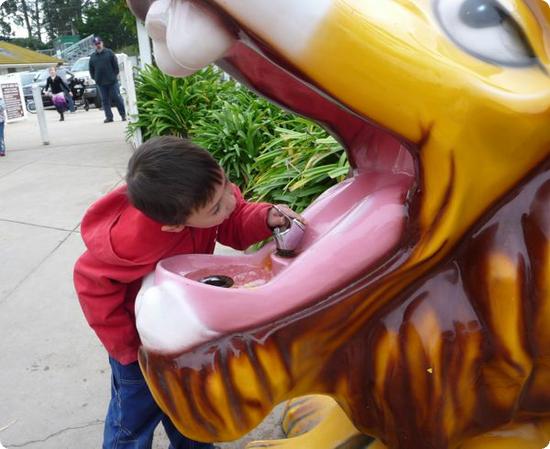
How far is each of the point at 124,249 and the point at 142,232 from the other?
55 millimetres

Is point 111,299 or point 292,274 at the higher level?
point 292,274

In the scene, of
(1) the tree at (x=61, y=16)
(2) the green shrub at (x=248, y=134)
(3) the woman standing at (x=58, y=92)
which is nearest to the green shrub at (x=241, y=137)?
(2) the green shrub at (x=248, y=134)

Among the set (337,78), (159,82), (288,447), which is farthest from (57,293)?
(159,82)

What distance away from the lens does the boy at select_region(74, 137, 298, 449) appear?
120cm

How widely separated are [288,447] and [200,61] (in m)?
1.22

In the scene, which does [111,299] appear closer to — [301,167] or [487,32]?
[487,32]

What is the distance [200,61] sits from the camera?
894 mm

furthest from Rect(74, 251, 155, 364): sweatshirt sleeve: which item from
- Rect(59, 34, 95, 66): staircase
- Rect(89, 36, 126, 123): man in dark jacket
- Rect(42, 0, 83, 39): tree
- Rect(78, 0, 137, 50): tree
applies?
Rect(42, 0, 83, 39): tree

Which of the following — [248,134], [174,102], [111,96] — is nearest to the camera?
[248,134]

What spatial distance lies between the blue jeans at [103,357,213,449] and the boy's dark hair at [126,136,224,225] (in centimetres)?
51

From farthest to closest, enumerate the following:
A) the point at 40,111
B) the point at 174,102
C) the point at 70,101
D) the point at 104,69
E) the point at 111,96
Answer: the point at 70,101
the point at 111,96
the point at 104,69
the point at 40,111
the point at 174,102

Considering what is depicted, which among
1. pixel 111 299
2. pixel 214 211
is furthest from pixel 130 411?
pixel 214 211

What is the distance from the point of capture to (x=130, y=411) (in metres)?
1.62

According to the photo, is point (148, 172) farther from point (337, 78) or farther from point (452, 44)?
point (452, 44)
